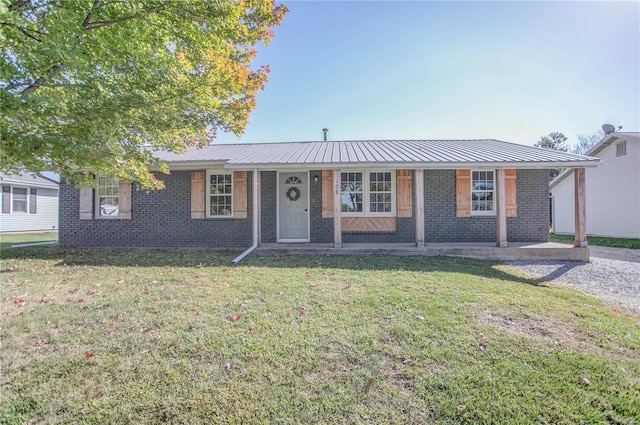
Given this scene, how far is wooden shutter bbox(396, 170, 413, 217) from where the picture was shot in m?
9.33

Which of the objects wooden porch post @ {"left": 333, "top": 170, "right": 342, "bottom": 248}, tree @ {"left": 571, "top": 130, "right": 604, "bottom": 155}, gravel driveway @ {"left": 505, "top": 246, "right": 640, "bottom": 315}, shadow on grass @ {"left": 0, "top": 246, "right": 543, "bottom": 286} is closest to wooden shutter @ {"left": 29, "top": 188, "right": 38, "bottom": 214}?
shadow on grass @ {"left": 0, "top": 246, "right": 543, "bottom": 286}

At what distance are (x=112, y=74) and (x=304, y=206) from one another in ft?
→ 20.7

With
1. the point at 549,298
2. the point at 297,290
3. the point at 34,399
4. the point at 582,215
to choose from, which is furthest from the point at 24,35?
the point at 582,215

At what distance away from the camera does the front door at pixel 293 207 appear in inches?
381

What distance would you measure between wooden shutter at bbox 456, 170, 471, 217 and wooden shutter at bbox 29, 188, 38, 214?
69.9ft

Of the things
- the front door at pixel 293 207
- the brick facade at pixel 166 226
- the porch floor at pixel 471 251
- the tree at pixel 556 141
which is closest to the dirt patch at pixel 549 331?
the porch floor at pixel 471 251

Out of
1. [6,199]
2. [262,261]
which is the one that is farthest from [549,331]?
[6,199]

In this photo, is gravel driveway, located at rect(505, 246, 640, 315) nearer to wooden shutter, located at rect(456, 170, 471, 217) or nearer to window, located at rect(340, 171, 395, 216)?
wooden shutter, located at rect(456, 170, 471, 217)

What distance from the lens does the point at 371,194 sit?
31.2 feet

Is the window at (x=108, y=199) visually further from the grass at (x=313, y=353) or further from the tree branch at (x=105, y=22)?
the tree branch at (x=105, y=22)

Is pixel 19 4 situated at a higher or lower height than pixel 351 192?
higher

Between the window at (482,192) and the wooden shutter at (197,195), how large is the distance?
8.68 meters

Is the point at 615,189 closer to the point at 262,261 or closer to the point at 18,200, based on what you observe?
the point at 262,261

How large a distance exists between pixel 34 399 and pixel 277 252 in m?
5.97
